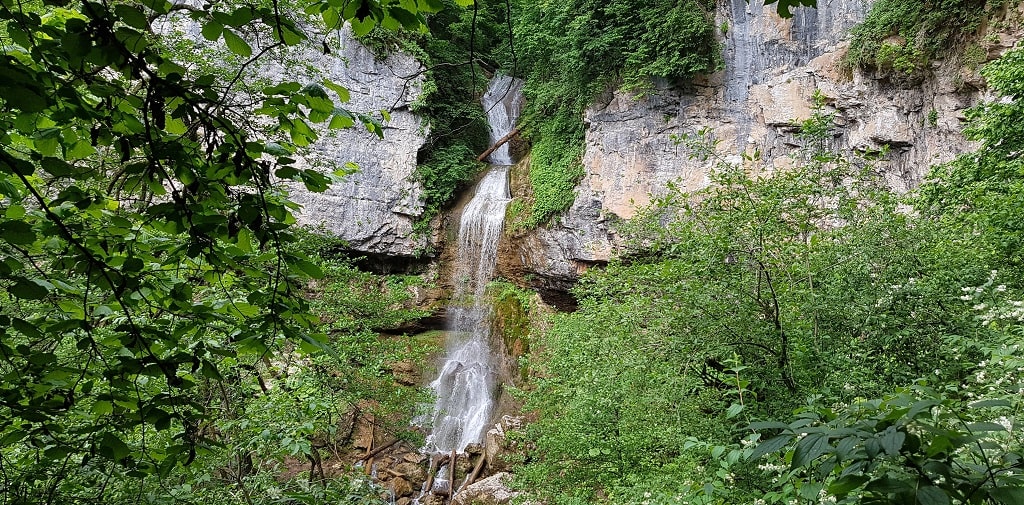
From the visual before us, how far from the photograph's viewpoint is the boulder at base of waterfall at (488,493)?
8078mm

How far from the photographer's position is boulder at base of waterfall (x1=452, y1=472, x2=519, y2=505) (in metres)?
8.08

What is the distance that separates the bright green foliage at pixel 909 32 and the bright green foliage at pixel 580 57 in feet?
9.93

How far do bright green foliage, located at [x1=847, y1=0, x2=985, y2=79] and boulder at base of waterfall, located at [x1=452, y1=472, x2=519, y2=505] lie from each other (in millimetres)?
11674

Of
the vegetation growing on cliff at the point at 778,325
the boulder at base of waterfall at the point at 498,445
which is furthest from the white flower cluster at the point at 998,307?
the boulder at base of waterfall at the point at 498,445

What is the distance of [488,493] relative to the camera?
834cm

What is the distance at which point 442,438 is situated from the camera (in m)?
11.0

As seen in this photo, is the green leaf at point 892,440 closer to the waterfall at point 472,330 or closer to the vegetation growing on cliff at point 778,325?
the vegetation growing on cliff at point 778,325

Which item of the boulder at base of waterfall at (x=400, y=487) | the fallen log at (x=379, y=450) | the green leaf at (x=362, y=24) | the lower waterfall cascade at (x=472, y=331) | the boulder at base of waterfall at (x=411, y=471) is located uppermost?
the green leaf at (x=362, y=24)

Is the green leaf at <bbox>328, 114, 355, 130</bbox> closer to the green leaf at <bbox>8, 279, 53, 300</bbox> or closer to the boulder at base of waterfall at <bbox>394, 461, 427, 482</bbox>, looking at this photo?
the green leaf at <bbox>8, 279, 53, 300</bbox>

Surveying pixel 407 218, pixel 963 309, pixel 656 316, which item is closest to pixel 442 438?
pixel 407 218

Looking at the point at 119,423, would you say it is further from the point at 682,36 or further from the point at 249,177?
the point at 682,36

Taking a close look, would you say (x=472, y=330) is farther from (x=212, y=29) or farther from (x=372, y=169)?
(x=212, y=29)

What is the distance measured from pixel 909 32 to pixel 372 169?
43.2 feet

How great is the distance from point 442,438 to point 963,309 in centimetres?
969
